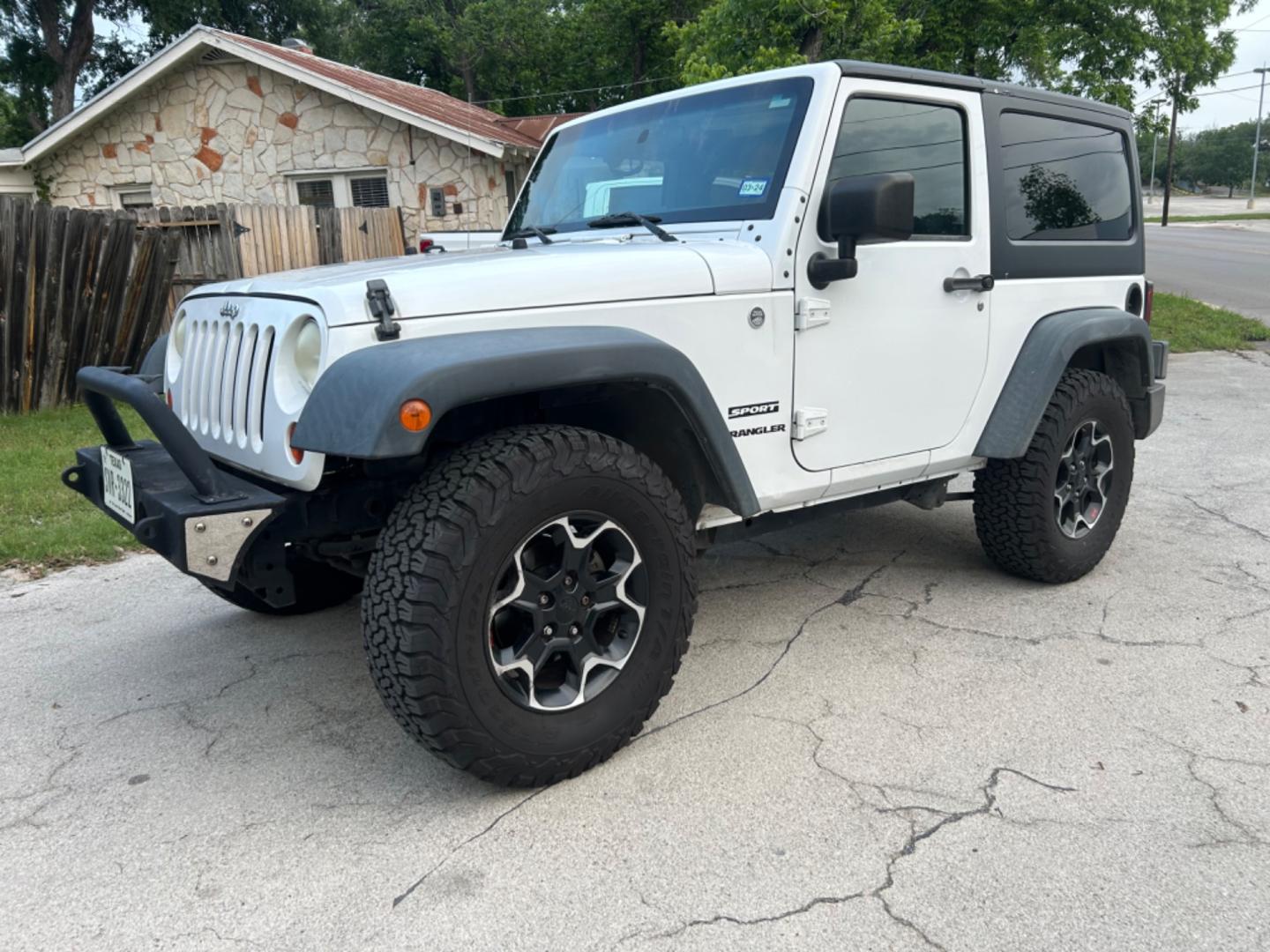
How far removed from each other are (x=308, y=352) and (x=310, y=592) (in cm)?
177

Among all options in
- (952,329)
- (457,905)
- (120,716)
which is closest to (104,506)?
(120,716)

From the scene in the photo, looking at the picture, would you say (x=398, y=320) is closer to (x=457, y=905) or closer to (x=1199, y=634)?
(x=457, y=905)

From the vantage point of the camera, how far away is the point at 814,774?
2.83 meters

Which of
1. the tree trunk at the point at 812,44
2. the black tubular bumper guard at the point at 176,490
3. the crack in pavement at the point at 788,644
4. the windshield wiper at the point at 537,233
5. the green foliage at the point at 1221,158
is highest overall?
the green foliage at the point at 1221,158

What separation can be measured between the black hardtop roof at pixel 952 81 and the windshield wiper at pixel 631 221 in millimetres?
786

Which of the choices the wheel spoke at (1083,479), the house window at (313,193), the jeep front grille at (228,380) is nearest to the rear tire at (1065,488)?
the wheel spoke at (1083,479)

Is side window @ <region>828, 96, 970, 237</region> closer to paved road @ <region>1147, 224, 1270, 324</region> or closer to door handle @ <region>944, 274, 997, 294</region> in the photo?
door handle @ <region>944, 274, 997, 294</region>

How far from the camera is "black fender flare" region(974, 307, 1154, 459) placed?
3.83 m

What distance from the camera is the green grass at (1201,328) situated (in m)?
11.4

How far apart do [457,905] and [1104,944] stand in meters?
1.41

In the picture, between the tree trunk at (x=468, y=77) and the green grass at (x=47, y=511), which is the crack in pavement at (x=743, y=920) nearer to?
the green grass at (x=47, y=511)

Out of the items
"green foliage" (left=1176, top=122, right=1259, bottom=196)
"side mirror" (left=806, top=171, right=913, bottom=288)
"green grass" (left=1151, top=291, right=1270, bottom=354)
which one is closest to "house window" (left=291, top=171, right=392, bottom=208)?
"green grass" (left=1151, top=291, right=1270, bottom=354)

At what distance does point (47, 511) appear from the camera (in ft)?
18.6

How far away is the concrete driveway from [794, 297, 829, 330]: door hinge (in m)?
1.21
